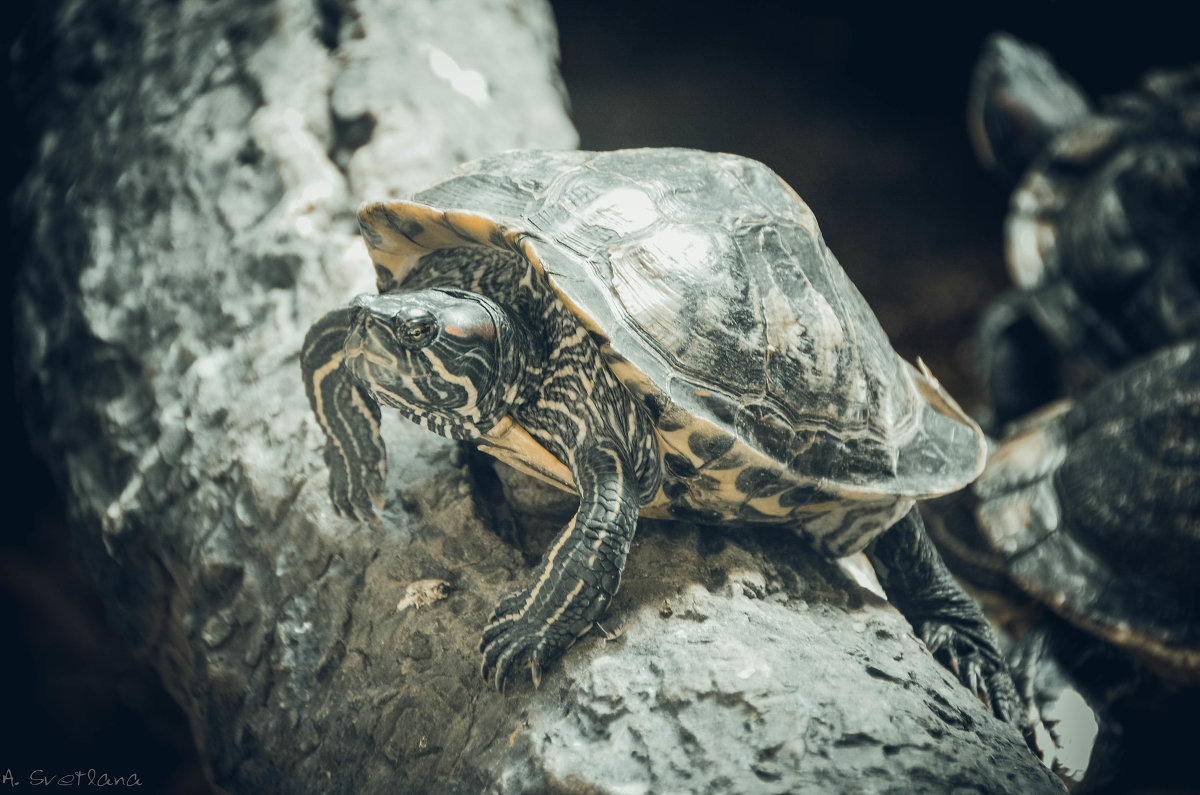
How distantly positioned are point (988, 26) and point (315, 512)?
5.81 m

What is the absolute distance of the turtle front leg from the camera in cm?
150

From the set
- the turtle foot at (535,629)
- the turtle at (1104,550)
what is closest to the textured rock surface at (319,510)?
the turtle foot at (535,629)

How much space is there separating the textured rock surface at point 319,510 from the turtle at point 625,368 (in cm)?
17

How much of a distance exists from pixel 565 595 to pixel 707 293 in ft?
2.56

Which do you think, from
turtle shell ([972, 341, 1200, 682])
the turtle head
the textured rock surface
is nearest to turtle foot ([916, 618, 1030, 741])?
the textured rock surface

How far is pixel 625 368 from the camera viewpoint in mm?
1526

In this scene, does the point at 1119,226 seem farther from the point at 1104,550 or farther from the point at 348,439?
the point at 348,439

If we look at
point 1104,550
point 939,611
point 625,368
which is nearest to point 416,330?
point 625,368

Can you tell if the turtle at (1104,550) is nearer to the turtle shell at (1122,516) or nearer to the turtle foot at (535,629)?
the turtle shell at (1122,516)

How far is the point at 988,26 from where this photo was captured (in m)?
5.15

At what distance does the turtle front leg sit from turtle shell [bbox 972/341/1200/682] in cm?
220

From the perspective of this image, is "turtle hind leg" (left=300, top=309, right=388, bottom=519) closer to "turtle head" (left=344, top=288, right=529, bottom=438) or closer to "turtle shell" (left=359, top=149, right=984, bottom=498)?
"turtle head" (left=344, top=288, right=529, bottom=438)

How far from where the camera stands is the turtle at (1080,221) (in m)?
4.48

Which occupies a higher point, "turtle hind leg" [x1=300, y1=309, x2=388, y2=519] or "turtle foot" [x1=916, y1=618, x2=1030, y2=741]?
"turtle hind leg" [x1=300, y1=309, x2=388, y2=519]
